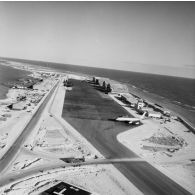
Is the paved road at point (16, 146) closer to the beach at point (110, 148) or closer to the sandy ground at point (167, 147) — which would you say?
the beach at point (110, 148)

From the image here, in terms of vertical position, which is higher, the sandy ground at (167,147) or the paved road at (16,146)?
the sandy ground at (167,147)

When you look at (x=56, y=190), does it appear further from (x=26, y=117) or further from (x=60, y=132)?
(x=26, y=117)

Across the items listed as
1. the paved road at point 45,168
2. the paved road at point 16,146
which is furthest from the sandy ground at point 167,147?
the paved road at point 16,146

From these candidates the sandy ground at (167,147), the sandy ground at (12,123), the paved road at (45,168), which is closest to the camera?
the paved road at (45,168)

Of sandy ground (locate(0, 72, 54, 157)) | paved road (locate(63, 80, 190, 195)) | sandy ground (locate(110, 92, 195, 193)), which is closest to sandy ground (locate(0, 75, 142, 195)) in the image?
paved road (locate(63, 80, 190, 195))

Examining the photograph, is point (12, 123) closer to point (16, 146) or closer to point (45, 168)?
point (16, 146)

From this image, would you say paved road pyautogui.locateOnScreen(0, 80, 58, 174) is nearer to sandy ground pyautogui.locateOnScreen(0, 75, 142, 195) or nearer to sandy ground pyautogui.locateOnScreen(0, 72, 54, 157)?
sandy ground pyautogui.locateOnScreen(0, 72, 54, 157)

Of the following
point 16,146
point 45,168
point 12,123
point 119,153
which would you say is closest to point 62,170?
point 45,168

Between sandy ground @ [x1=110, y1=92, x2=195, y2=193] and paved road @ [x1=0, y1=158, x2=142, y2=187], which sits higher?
sandy ground @ [x1=110, y1=92, x2=195, y2=193]

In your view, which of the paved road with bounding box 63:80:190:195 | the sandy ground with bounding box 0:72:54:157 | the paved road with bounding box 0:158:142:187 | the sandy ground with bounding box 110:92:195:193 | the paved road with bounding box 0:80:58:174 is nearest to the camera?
the paved road with bounding box 0:158:142:187
